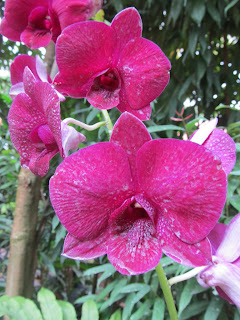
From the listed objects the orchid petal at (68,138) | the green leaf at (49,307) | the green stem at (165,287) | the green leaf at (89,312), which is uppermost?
the orchid petal at (68,138)

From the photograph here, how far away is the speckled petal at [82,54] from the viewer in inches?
13.2

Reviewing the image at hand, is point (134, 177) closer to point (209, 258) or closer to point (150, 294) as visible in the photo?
point (209, 258)

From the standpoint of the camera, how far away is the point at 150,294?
0.88 meters

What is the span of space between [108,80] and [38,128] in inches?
4.4

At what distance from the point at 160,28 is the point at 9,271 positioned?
1.39 metres

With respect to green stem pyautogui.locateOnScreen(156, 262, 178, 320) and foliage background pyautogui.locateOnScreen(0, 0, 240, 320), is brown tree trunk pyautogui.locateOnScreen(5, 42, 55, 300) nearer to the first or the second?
foliage background pyautogui.locateOnScreen(0, 0, 240, 320)

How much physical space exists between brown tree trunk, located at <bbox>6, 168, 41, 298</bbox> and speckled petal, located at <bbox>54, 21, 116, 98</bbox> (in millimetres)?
560

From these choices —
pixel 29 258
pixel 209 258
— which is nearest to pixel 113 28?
pixel 209 258

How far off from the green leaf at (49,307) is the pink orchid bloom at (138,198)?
0.49 metres

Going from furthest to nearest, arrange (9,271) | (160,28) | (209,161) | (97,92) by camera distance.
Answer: (160,28), (9,271), (97,92), (209,161)

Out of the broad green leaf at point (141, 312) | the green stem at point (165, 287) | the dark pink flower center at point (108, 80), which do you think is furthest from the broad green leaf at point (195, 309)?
the dark pink flower center at point (108, 80)

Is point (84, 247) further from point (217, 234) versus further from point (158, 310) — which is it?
point (158, 310)

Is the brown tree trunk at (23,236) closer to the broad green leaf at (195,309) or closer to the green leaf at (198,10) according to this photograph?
the broad green leaf at (195,309)

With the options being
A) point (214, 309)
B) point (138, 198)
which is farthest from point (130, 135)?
point (214, 309)
